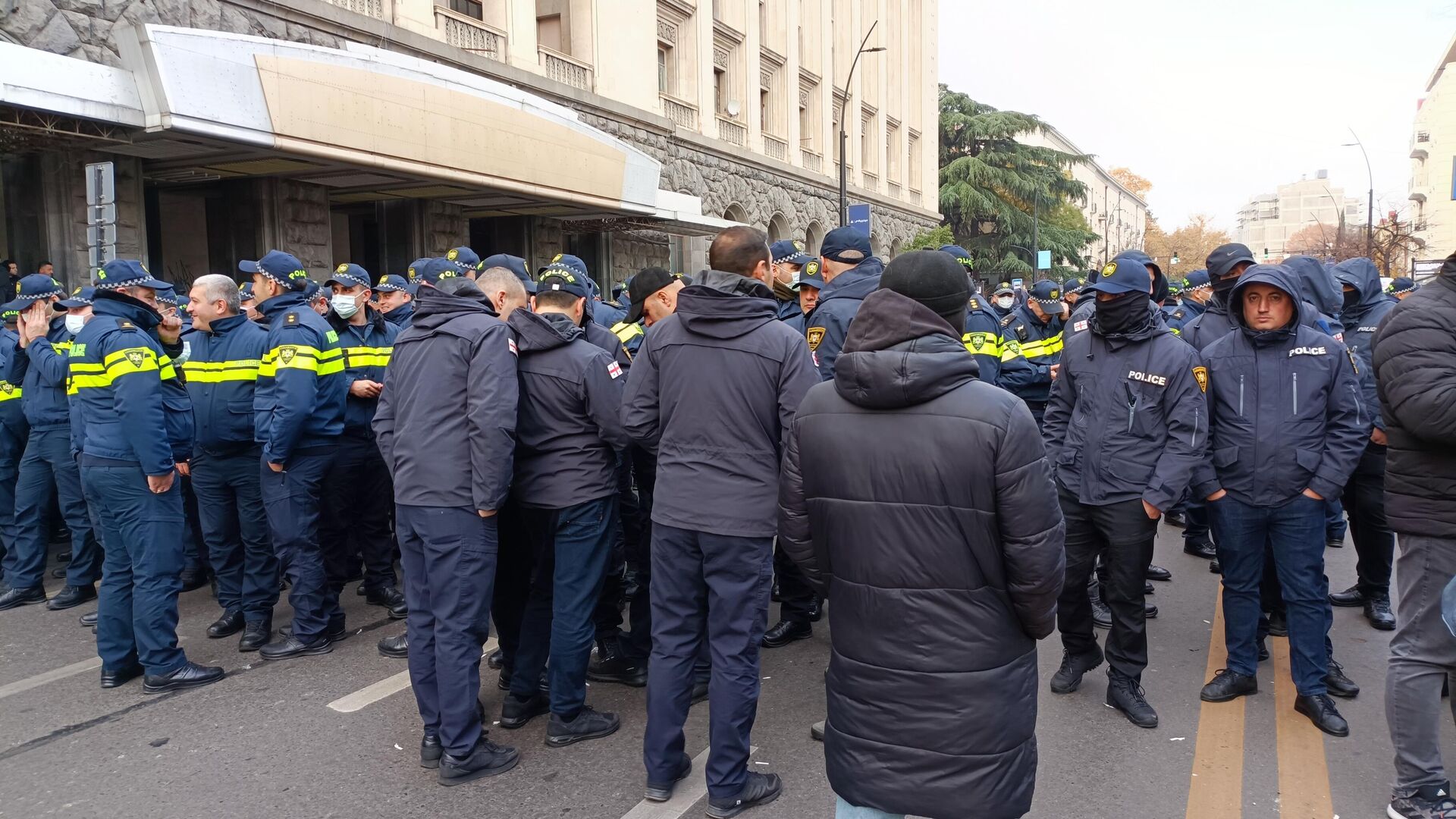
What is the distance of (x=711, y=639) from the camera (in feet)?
11.9

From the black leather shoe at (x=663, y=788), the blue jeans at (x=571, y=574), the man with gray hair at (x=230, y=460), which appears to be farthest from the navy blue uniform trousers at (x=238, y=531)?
the black leather shoe at (x=663, y=788)

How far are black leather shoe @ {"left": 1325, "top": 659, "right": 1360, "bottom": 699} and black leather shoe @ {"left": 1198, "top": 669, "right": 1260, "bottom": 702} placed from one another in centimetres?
34

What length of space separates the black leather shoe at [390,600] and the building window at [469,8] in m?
13.2

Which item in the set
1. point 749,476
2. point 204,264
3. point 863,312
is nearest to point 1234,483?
point 749,476

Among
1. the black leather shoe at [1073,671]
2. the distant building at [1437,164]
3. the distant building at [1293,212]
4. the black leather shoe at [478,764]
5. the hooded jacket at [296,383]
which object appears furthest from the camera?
the distant building at [1293,212]

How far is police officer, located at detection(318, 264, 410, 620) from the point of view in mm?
6035

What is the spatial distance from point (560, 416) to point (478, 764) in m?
1.51

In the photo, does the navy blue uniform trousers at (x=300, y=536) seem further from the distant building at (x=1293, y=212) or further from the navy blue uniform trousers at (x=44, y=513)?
the distant building at (x=1293, y=212)

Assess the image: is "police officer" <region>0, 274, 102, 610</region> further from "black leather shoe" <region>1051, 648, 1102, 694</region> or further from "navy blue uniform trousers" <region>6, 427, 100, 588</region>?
"black leather shoe" <region>1051, 648, 1102, 694</region>

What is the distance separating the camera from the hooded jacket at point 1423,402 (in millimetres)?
3318

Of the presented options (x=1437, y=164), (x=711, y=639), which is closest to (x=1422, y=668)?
(x=711, y=639)

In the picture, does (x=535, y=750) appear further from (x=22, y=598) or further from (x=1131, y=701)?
(x=22, y=598)

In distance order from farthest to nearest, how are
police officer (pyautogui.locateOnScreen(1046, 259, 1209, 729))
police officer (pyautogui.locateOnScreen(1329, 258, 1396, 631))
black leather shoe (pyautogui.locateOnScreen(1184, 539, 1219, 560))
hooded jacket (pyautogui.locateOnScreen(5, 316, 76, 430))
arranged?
black leather shoe (pyautogui.locateOnScreen(1184, 539, 1219, 560)), hooded jacket (pyautogui.locateOnScreen(5, 316, 76, 430)), police officer (pyautogui.locateOnScreen(1329, 258, 1396, 631)), police officer (pyautogui.locateOnScreen(1046, 259, 1209, 729))

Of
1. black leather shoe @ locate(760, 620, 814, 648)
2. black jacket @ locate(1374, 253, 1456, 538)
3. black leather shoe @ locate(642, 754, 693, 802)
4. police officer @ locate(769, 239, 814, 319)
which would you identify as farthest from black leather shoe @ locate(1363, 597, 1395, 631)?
black leather shoe @ locate(642, 754, 693, 802)
